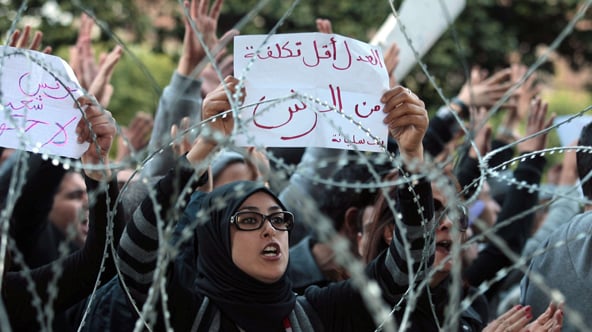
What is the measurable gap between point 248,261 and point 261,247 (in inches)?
2.1

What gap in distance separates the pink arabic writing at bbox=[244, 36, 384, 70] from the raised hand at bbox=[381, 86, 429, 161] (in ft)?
0.48

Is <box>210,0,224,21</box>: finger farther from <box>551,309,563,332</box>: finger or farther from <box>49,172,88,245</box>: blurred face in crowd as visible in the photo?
<box>551,309,563,332</box>: finger

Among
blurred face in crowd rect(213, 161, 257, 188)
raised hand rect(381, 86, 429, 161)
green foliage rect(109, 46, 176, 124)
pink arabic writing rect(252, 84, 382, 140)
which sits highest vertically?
green foliage rect(109, 46, 176, 124)

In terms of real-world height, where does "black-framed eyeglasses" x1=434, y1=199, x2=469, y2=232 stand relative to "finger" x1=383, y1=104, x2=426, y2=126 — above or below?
below

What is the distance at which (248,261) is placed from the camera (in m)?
2.46

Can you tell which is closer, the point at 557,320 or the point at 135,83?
the point at 557,320

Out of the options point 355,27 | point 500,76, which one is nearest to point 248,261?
point 500,76

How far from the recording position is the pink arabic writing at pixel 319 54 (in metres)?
2.44

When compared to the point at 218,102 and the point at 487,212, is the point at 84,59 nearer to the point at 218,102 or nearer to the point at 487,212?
the point at 218,102

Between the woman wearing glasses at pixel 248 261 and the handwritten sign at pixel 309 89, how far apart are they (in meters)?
0.06

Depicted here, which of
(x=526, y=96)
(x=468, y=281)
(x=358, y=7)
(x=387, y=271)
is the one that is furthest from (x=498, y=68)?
(x=387, y=271)

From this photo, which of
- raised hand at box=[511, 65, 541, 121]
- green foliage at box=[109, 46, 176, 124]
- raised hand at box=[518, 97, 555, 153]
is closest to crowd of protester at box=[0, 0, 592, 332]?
raised hand at box=[518, 97, 555, 153]

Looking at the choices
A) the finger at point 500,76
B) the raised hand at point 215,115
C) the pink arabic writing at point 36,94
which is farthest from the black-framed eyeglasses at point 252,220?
the finger at point 500,76

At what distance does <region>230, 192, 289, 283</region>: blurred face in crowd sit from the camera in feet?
8.04
